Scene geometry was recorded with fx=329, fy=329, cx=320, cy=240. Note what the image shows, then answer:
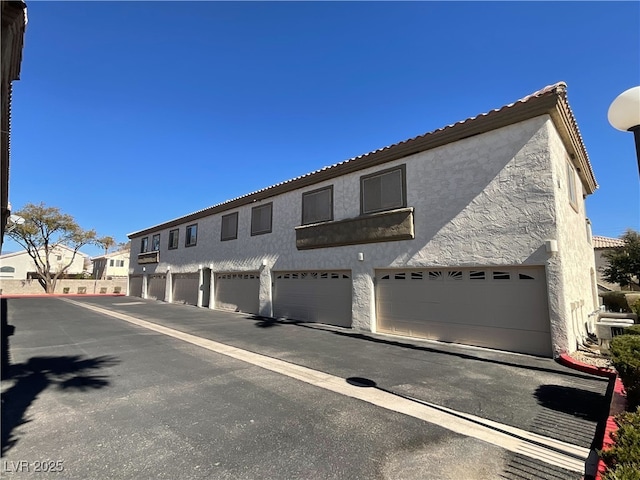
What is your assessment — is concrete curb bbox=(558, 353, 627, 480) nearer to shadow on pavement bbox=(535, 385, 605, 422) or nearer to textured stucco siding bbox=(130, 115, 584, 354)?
shadow on pavement bbox=(535, 385, 605, 422)

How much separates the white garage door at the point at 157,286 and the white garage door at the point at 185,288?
6.98 feet

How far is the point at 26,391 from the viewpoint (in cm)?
545

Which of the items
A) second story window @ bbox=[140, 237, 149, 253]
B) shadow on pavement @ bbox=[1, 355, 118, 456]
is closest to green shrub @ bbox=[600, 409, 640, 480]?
shadow on pavement @ bbox=[1, 355, 118, 456]

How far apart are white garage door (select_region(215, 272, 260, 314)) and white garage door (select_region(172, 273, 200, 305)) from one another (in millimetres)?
2816

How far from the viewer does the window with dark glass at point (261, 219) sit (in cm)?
1631

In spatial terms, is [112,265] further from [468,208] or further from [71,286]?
[468,208]

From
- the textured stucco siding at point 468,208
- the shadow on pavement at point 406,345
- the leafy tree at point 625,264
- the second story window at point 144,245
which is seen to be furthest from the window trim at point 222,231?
the leafy tree at point 625,264

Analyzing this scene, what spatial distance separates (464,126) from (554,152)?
2305 millimetres

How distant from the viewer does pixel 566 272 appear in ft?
26.2

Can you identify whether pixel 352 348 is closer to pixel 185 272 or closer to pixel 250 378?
pixel 250 378

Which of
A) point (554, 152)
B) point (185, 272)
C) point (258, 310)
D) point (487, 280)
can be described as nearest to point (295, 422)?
point (487, 280)

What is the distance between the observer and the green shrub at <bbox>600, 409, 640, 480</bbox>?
2231 millimetres

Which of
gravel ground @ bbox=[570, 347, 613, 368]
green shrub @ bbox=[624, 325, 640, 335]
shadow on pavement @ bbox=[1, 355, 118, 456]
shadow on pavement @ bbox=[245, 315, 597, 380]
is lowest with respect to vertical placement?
shadow on pavement @ bbox=[245, 315, 597, 380]

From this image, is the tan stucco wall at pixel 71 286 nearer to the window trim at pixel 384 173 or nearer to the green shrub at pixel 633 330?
the window trim at pixel 384 173
